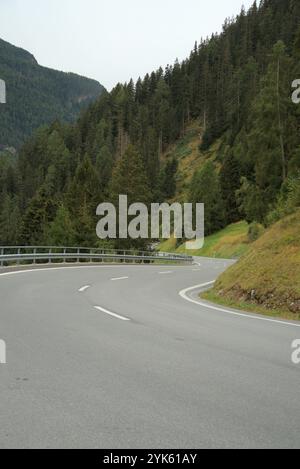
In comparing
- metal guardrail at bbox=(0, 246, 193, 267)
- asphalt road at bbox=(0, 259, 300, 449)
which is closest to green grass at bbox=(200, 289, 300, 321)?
asphalt road at bbox=(0, 259, 300, 449)

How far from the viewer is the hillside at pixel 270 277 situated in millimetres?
13766

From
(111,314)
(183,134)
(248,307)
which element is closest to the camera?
(111,314)

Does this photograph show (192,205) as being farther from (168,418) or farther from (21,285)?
(168,418)

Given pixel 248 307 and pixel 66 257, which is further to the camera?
pixel 66 257

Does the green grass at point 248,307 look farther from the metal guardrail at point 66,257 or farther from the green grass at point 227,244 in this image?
the green grass at point 227,244

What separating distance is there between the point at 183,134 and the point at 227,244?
7788cm

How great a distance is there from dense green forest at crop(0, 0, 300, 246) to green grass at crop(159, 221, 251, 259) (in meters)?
3.10

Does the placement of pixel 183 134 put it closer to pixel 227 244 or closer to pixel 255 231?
pixel 227 244

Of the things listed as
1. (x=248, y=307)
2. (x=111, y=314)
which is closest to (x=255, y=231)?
(x=248, y=307)

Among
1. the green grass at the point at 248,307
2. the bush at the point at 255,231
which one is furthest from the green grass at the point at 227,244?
the green grass at the point at 248,307

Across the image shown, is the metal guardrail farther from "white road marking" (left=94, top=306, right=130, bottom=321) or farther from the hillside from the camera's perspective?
"white road marking" (left=94, top=306, right=130, bottom=321)

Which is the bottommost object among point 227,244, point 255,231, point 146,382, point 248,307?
point 248,307

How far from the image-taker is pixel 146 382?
5.70m

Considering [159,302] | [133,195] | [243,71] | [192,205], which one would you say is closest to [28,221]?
[133,195]
